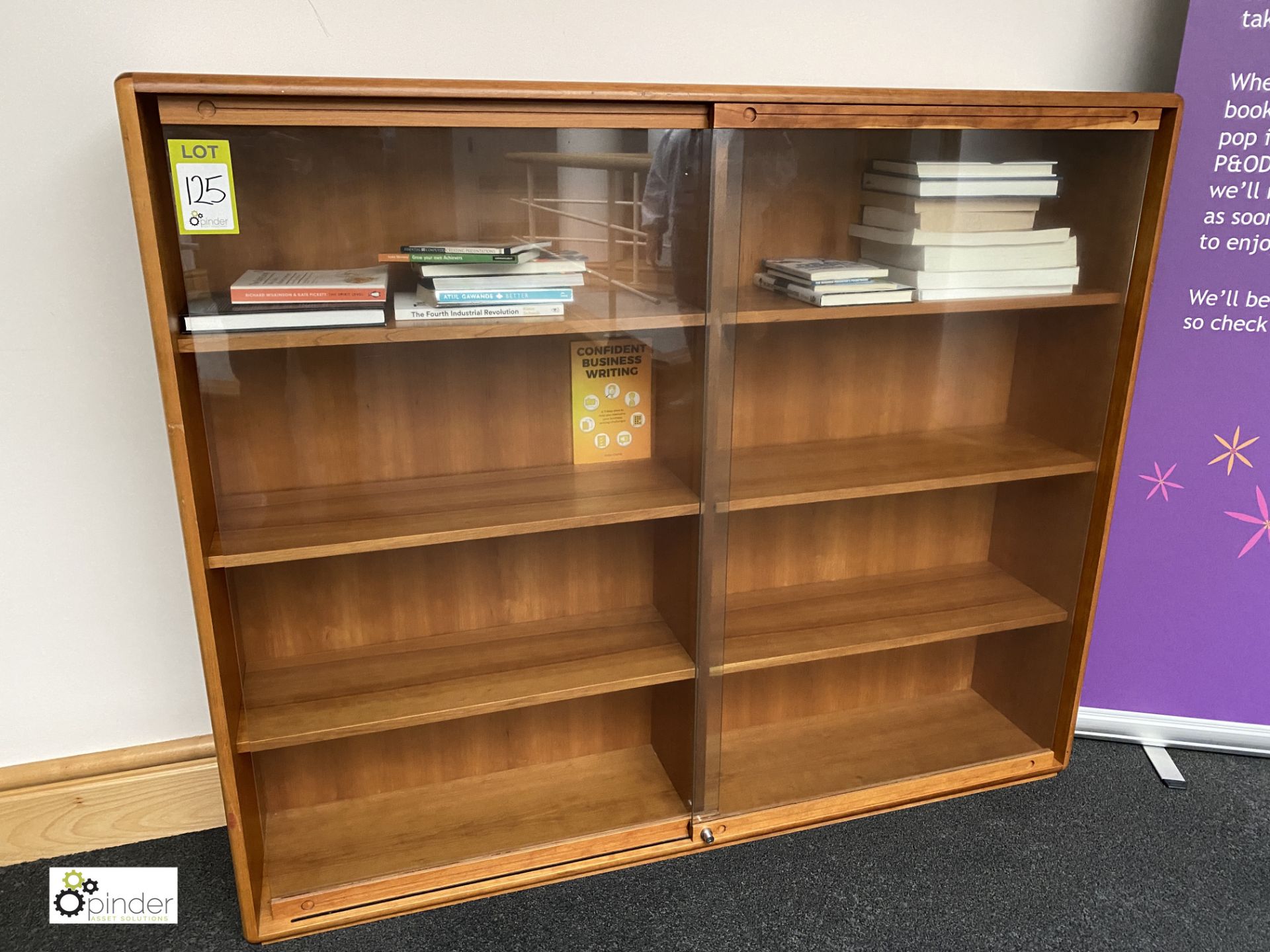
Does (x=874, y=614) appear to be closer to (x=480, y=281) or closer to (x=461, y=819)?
(x=461, y=819)

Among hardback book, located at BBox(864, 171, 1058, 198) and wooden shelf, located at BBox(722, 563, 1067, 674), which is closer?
hardback book, located at BBox(864, 171, 1058, 198)

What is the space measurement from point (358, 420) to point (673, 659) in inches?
30.0

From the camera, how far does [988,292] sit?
183 centimetres

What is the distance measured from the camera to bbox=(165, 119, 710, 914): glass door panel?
1.47 metres

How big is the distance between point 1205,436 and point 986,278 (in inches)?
27.6

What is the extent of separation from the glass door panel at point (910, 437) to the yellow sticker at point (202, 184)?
790 mm

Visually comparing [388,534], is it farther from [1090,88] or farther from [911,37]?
[1090,88]

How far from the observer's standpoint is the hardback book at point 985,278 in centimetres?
177

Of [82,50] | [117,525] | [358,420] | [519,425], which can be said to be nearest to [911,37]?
[519,425]

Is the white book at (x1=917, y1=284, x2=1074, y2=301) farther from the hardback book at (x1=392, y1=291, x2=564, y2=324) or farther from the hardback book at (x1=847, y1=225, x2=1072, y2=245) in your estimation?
the hardback book at (x1=392, y1=291, x2=564, y2=324)

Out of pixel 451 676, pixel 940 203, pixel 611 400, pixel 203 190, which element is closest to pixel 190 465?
pixel 203 190

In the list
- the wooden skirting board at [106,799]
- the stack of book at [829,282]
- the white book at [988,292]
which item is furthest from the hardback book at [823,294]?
the wooden skirting board at [106,799]

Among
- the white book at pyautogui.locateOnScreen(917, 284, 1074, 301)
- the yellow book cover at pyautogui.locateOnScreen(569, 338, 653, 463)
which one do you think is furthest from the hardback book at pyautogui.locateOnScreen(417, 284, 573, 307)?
the white book at pyautogui.locateOnScreen(917, 284, 1074, 301)

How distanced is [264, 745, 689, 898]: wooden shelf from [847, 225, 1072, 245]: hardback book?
121cm
